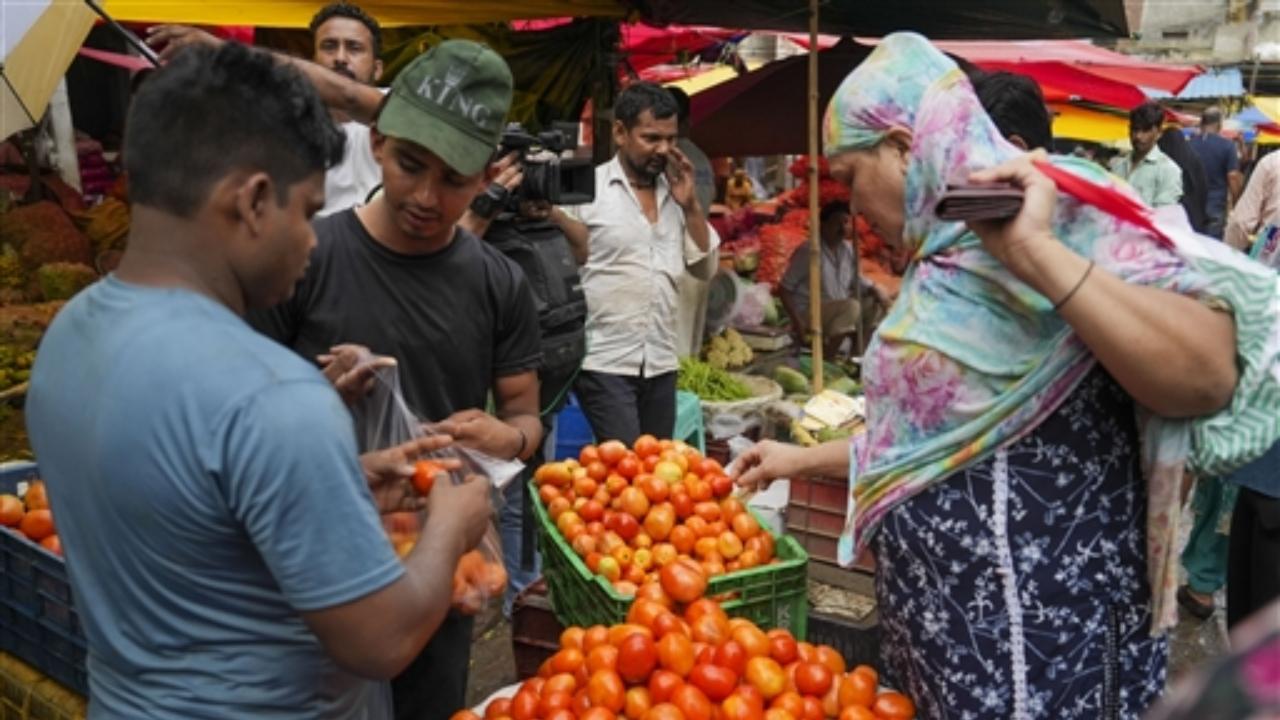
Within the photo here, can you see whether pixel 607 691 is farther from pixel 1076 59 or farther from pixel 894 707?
pixel 1076 59

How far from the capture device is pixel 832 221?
26.4 feet

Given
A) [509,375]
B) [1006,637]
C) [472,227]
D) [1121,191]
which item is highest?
[1121,191]

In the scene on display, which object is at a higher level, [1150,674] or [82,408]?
[82,408]

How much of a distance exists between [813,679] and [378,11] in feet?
14.0

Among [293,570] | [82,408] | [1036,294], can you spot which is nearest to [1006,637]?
[1036,294]

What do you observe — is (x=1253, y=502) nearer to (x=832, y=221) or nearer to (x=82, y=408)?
(x=82, y=408)

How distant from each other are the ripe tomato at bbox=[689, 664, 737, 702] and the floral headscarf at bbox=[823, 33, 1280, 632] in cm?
49

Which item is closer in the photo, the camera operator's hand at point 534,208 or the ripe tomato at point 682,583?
the ripe tomato at point 682,583

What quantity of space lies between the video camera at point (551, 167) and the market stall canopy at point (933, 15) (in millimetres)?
2943

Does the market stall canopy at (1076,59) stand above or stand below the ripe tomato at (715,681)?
above

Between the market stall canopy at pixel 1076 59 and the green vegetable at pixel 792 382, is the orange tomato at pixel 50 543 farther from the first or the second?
the market stall canopy at pixel 1076 59

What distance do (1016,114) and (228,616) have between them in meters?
1.83

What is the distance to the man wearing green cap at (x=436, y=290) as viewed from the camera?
2312 mm

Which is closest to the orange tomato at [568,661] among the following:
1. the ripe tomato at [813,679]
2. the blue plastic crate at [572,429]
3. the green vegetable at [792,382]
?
the ripe tomato at [813,679]
